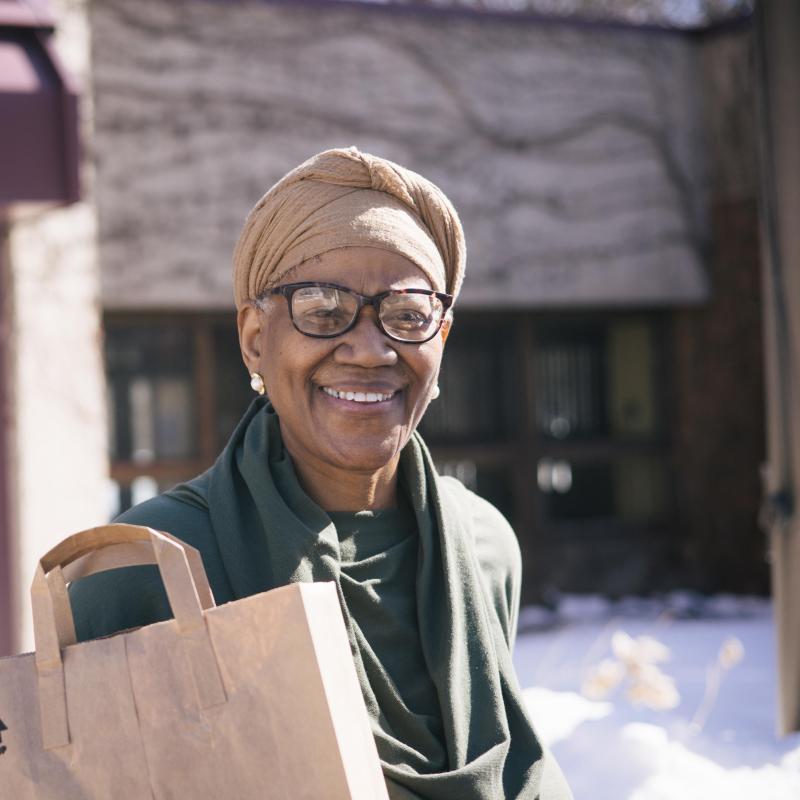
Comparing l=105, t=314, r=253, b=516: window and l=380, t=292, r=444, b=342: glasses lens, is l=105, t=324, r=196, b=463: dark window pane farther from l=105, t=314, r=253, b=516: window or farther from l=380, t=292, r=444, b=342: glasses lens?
l=380, t=292, r=444, b=342: glasses lens

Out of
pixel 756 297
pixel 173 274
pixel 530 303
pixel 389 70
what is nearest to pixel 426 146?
pixel 389 70

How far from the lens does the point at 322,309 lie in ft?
6.65

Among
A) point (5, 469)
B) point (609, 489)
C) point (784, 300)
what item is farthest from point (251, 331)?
point (609, 489)

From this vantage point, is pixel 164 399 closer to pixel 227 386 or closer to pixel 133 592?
pixel 227 386

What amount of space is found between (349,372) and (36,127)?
12.5 ft

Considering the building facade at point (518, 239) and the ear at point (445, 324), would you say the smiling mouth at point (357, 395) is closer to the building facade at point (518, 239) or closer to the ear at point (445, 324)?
the ear at point (445, 324)

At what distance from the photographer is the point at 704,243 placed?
9445mm

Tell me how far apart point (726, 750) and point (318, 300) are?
9.96ft

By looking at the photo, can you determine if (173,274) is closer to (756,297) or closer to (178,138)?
(178,138)

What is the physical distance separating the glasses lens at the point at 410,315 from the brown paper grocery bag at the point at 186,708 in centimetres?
56

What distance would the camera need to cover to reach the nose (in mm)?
2031

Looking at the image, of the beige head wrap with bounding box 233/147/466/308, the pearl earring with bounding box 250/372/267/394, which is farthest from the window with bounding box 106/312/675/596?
the beige head wrap with bounding box 233/147/466/308

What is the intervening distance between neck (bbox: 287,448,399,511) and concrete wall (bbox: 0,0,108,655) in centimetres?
429

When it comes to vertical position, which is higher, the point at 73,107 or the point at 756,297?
the point at 73,107
